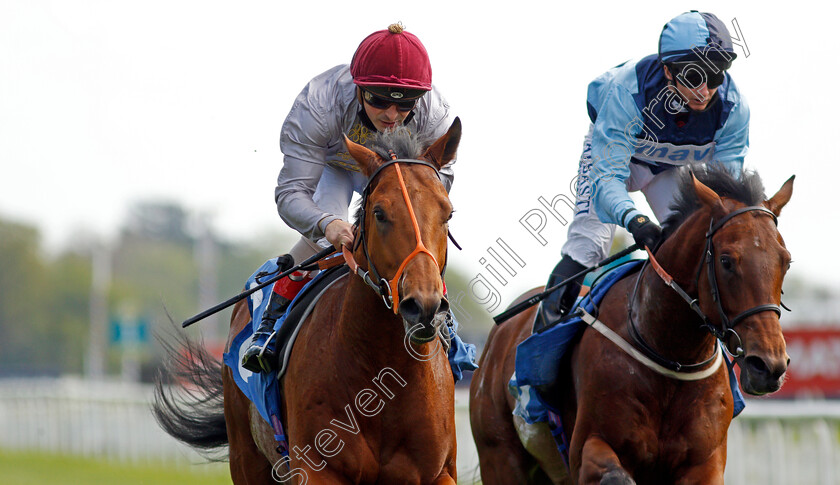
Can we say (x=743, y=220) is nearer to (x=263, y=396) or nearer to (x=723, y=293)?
(x=723, y=293)

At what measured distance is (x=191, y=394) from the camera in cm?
639

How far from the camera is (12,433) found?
21.1m

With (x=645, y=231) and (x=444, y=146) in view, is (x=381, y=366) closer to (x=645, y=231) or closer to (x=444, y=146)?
(x=444, y=146)

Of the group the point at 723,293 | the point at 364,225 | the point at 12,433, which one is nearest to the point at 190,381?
the point at 364,225

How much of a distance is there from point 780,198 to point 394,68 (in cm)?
170

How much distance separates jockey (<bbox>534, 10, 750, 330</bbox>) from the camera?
5012 mm

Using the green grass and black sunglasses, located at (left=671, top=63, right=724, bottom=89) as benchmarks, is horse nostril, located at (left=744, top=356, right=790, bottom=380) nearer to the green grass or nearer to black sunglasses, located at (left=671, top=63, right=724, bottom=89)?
black sunglasses, located at (left=671, top=63, right=724, bottom=89)

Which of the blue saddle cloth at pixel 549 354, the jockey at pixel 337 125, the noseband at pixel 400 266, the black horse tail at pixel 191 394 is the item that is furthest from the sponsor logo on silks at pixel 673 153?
the black horse tail at pixel 191 394

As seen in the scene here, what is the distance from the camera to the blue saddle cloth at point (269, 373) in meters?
4.73

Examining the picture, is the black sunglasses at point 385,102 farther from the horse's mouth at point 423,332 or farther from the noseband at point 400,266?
the horse's mouth at point 423,332

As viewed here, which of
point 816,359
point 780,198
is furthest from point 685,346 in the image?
point 816,359

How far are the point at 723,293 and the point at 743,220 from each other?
0.31 metres

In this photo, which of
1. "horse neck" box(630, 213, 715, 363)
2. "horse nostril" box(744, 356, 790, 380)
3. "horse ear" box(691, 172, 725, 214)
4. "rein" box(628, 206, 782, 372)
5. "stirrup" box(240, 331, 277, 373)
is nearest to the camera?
"horse nostril" box(744, 356, 790, 380)

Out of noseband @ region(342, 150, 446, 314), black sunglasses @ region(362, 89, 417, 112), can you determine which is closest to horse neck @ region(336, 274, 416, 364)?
noseband @ region(342, 150, 446, 314)
